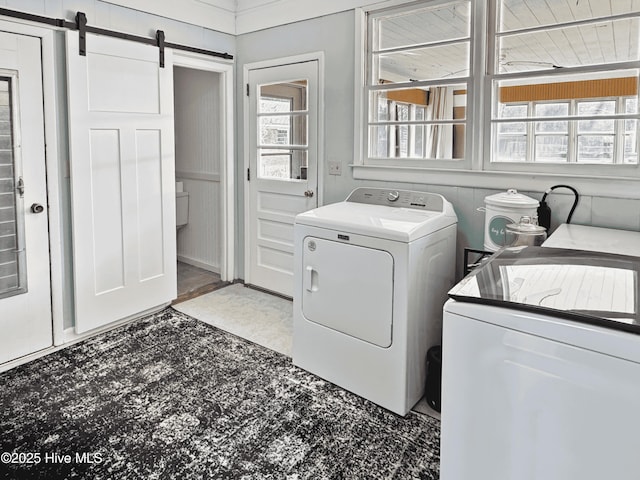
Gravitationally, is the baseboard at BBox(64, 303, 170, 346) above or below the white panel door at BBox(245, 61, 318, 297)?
below

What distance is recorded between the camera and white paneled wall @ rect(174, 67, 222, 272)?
435 cm

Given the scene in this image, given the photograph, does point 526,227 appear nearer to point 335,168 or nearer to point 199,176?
point 335,168

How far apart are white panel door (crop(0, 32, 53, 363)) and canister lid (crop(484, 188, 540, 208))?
2617 mm

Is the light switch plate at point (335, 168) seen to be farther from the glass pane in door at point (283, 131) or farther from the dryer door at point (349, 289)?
the dryer door at point (349, 289)

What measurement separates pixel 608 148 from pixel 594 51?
71 cm

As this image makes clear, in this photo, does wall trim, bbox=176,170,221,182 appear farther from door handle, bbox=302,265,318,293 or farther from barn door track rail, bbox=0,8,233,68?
door handle, bbox=302,265,318,293

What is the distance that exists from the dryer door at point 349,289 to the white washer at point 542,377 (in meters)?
0.87

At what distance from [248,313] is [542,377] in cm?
272

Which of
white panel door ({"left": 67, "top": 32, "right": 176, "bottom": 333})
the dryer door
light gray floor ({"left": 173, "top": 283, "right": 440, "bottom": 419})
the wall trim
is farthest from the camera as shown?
the wall trim

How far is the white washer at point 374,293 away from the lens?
231 centimetres

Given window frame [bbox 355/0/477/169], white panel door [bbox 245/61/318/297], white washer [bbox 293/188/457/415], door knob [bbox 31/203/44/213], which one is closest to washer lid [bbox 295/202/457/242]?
white washer [bbox 293/188/457/415]

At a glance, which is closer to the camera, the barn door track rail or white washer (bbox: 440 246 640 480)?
white washer (bbox: 440 246 640 480)

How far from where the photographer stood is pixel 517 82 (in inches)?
108

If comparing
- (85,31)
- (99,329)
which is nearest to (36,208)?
(99,329)
